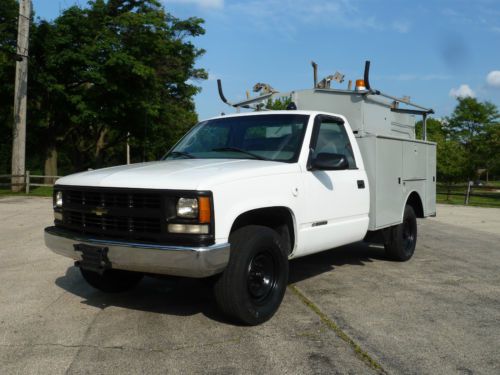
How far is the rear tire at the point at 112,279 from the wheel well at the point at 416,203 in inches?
164

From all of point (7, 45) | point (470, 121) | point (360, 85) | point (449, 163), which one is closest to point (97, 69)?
point (7, 45)

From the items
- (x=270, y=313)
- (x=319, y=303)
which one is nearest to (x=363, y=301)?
(x=319, y=303)

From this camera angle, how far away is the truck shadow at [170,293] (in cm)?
487

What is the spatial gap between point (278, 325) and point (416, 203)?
162 inches

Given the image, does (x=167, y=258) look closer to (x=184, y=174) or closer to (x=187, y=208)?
(x=187, y=208)

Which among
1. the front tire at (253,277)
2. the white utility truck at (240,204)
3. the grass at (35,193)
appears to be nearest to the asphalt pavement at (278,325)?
the front tire at (253,277)

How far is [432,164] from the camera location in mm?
8023

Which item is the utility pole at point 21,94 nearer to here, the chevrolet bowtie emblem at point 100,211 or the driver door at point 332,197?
the driver door at point 332,197

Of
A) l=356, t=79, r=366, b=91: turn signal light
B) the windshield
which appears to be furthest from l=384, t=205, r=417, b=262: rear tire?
the windshield

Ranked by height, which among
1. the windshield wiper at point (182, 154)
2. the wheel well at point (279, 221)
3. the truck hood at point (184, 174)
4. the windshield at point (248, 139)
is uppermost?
the windshield at point (248, 139)

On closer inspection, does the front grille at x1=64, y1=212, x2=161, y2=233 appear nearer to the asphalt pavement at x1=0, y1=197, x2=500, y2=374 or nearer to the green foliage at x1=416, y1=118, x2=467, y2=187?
the asphalt pavement at x1=0, y1=197, x2=500, y2=374

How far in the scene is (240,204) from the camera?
414 centimetres

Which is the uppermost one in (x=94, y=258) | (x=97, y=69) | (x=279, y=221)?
(x=97, y=69)

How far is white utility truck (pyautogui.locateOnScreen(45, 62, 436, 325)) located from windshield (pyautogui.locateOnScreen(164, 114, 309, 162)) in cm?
2
